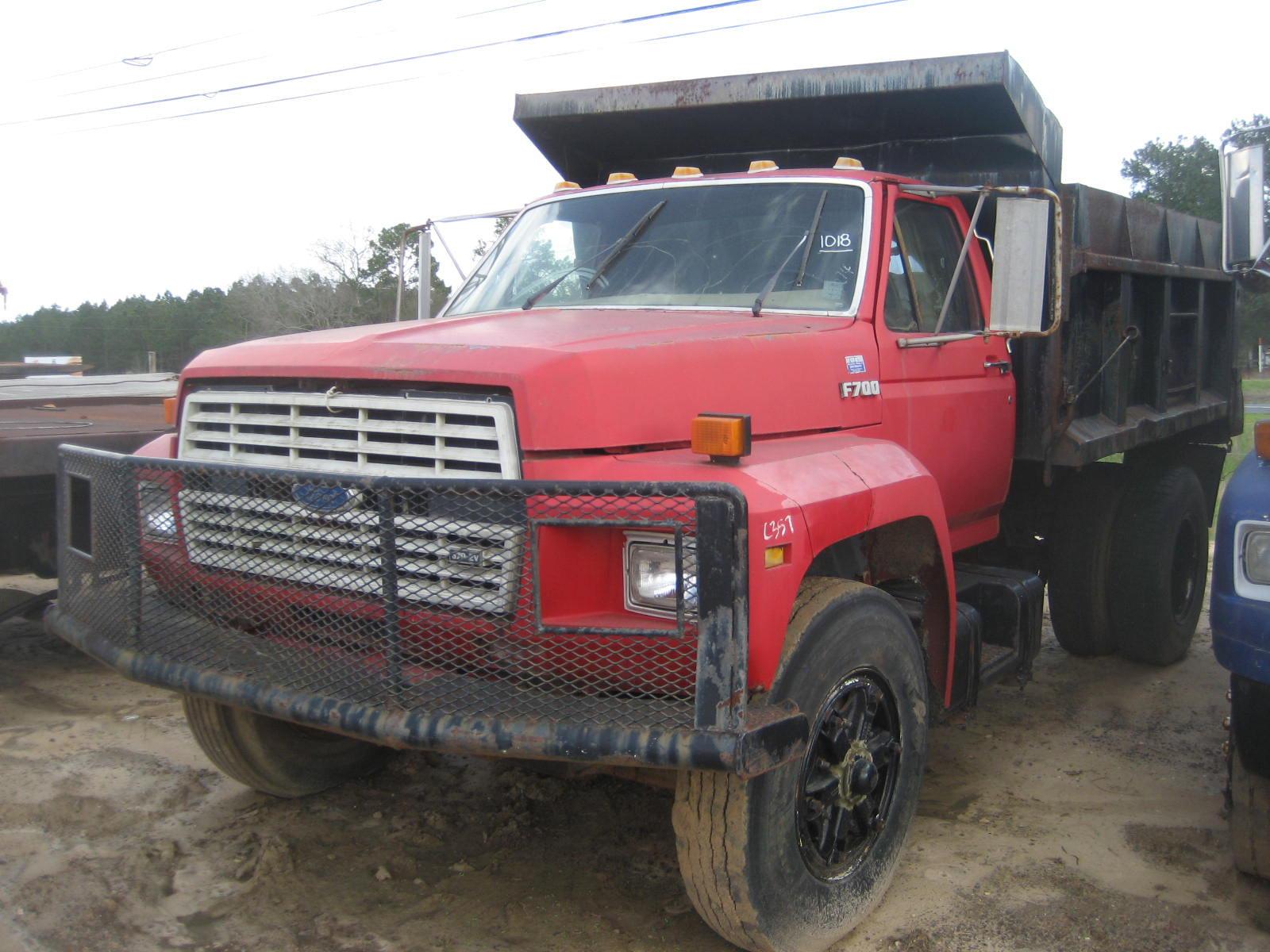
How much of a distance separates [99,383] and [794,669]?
25.2 ft

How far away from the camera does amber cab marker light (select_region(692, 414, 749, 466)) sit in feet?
9.47

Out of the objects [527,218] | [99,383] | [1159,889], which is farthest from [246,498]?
[99,383]

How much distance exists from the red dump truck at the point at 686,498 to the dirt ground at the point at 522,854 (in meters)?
0.31

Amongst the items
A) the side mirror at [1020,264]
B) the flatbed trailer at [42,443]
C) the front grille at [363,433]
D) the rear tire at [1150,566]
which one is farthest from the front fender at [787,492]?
the flatbed trailer at [42,443]

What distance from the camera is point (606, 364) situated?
3.02 metres

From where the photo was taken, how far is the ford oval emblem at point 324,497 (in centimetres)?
295

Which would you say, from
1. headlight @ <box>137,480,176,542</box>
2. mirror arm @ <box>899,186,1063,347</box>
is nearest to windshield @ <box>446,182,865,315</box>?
mirror arm @ <box>899,186,1063,347</box>

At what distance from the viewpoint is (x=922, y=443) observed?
424 centimetres

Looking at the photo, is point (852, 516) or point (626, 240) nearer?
point (852, 516)

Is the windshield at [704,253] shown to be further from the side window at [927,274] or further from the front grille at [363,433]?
the front grille at [363,433]

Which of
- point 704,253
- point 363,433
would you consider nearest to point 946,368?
→ point 704,253

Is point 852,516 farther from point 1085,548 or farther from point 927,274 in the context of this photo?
point 1085,548

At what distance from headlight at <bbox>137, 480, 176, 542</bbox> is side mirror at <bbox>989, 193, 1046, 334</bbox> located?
271cm

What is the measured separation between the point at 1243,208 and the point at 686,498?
220 cm
